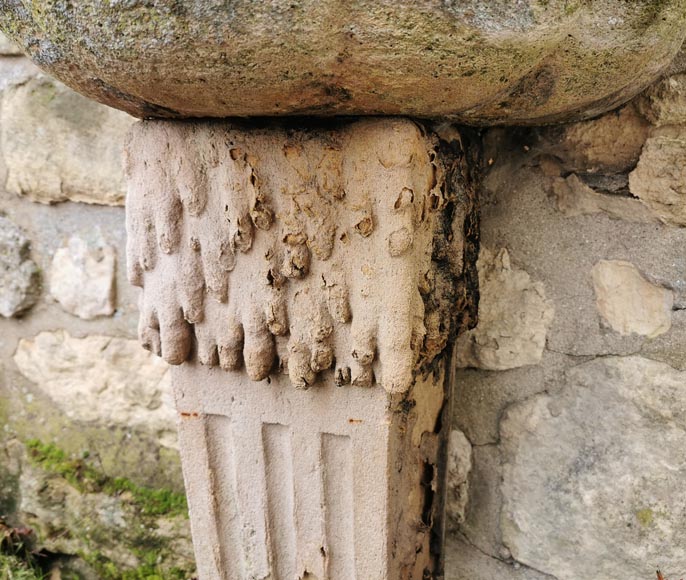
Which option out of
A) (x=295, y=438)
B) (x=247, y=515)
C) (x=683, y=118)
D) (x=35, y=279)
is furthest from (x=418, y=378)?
(x=35, y=279)

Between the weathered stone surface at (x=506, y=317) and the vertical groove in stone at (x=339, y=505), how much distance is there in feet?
0.81

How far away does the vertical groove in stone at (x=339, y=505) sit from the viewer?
0.79m

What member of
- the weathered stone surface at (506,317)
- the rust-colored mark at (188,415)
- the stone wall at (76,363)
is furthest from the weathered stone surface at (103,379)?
the weathered stone surface at (506,317)

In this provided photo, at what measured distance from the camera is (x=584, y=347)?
33.8 inches

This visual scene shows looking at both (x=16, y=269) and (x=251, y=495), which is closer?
(x=251, y=495)

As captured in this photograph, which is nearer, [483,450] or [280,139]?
[280,139]

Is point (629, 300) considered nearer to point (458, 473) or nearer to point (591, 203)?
point (591, 203)

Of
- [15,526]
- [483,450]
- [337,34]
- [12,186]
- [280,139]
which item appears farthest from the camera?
[15,526]

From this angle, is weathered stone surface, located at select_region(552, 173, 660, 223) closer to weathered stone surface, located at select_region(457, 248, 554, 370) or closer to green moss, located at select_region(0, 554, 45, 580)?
weathered stone surface, located at select_region(457, 248, 554, 370)

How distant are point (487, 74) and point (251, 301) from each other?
0.33 meters

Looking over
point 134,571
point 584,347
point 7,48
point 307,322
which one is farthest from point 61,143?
point 584,347

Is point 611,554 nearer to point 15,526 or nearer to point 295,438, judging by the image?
point 295,438

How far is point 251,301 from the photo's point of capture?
0.71 m

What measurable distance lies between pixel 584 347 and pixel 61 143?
2.83ft
